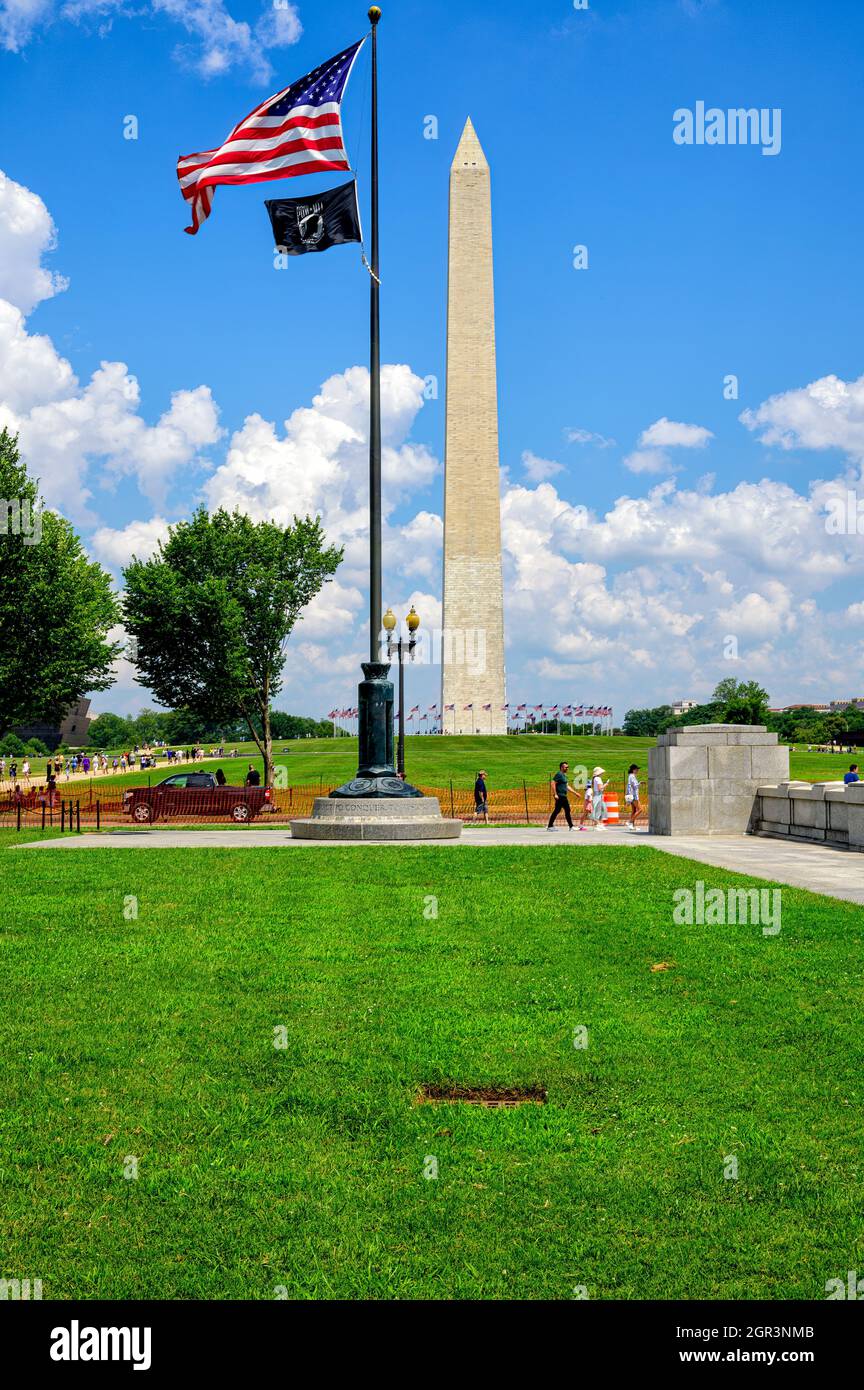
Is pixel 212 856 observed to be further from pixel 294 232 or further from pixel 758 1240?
pixel 758 1240

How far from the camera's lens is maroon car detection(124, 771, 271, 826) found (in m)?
28.8

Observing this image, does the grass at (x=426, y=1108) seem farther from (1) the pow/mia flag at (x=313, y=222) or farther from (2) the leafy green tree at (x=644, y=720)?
(2) the leafy green tree at (x=644, y=720)

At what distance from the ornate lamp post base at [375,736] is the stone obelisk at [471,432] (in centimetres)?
4141

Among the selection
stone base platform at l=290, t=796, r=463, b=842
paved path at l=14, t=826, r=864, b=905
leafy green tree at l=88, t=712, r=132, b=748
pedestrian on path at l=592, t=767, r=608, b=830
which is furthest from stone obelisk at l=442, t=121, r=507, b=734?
leafy green tree at l=88, t=712, r=132, b=748

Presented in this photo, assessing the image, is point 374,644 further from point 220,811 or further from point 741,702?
point 741,702

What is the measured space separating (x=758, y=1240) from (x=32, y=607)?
3828 centimetres

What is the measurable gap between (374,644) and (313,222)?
7179 mm

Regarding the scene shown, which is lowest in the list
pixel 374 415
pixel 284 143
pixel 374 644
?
pixel 374 644

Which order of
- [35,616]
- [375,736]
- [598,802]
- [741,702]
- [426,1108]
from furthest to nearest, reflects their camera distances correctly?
1. [741,702]
2. [35,616]
3. [598,802]
4. [375,736]
5. [426,1108]

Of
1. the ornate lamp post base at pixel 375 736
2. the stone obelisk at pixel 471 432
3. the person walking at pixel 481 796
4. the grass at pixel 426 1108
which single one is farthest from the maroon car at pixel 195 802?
the stone obelisk at pixel 471 432

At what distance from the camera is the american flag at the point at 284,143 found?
57.0 ft

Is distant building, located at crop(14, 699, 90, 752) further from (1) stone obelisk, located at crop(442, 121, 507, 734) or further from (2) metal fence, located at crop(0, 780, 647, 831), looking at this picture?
(2) metal fence, located at crop(0, 780, 647, 831)

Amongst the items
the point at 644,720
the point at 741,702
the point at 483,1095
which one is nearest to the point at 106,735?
the point at 644,720

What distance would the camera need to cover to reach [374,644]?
770 inches
